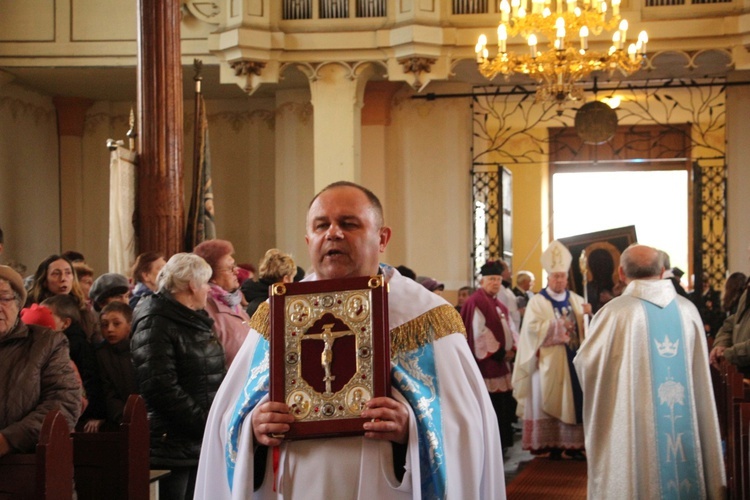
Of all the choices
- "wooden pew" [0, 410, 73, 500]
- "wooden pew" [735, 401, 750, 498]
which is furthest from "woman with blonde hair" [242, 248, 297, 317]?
"wooden pew" [0, 410, 73, 500]

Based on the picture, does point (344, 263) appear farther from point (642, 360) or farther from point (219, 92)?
point (219, 92)

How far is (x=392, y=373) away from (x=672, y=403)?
12.3 ft

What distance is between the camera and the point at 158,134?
8.63m

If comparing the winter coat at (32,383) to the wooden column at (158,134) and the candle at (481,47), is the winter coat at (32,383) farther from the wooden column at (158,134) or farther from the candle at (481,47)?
the candle at (481,47)

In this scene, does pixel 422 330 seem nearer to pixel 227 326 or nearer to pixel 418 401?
pixel 418 401

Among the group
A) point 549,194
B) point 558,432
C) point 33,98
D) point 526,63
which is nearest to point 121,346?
point 558,432

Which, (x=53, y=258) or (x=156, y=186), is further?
(x=156, y=186)

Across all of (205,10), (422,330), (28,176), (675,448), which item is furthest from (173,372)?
(28,176)

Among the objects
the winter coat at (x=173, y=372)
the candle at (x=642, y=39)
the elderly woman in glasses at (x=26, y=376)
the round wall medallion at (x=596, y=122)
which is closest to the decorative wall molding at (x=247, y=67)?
the round wall medallion at (x=596, y=122)

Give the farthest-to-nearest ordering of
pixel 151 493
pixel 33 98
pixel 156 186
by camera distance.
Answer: pixel 33 98 → pixel 156 186 → pixel 151 493

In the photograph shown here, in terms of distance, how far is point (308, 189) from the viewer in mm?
15906

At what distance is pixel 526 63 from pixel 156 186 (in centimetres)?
441

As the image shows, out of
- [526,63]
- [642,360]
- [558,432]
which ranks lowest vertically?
[558,432]

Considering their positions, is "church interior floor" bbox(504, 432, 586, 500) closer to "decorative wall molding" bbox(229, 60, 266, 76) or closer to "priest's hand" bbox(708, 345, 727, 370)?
"priest's hand" bbox(708, 345, 727, 370)
